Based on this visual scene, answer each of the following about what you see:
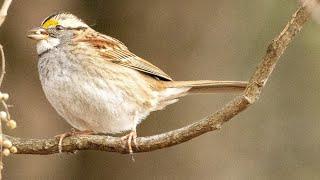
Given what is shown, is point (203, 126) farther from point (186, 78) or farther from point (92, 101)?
point (186, 78)

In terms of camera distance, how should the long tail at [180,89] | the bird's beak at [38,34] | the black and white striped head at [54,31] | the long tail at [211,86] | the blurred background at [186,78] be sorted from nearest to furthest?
the long tail at [211,86] < the bird's beak at [38,34] < the black and white striped head at [54,31] < the long tail at [180,89] < the blurred background at [186,78]

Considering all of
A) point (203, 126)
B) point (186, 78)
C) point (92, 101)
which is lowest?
point (203, 126)

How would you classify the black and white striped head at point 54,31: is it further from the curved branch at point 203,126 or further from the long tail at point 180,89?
the curved branch at point 203,126

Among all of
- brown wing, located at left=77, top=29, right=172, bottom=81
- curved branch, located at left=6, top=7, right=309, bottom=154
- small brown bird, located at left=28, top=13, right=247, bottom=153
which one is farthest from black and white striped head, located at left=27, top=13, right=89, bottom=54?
curved branch, located at left=6, top=7, right=309, bottom=154

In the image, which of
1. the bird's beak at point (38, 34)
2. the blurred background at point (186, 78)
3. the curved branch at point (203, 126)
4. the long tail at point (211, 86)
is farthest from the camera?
the blurred background at point (186, 78)

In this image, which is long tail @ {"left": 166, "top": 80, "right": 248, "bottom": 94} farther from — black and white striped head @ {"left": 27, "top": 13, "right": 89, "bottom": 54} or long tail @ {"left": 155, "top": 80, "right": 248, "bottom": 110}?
black and white striped head @ {"left": 27, "top": 13, "right": 89, "bottom": 54}

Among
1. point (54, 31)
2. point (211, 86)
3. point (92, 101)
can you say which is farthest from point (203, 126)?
point (54, 31)

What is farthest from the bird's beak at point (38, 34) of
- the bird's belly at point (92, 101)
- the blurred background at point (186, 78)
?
the blurred background at point (186, 78)
